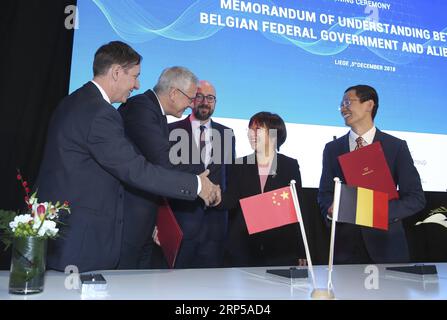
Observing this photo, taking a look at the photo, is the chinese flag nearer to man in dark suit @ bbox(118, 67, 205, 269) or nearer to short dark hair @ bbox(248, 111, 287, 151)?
man in dark suit @ bbox(118, 67, 205, 269)

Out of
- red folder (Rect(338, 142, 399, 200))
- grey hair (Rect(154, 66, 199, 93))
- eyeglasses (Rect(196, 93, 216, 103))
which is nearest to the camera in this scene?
red folder (Rect(338, 142, 399, 200))

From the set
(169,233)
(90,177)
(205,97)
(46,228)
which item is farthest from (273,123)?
(46,228)

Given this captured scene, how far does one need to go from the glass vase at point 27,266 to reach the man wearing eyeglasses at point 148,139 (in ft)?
2.80

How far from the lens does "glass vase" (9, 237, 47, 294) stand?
1.23 metres

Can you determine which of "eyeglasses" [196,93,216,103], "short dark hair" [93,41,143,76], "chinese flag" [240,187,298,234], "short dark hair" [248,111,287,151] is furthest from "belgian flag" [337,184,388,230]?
"eyeglasses" [196,93,216,103]

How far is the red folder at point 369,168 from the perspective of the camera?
2020mm

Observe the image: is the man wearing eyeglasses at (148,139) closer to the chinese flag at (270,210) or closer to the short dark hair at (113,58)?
the short dark hair at (113,58)

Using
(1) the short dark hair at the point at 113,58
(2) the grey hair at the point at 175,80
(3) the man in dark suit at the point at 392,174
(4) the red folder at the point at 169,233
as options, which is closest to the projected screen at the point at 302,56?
(3) the man in dark suit at the point at 392,174

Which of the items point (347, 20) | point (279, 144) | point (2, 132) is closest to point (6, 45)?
point (2, 132)

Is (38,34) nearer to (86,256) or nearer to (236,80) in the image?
(236,80)

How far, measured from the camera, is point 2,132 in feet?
8.86

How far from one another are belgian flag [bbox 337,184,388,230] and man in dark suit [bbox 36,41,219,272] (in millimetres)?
765

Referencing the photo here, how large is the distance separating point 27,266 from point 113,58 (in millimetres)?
1118

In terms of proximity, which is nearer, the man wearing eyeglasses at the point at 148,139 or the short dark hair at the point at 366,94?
the man wearing eyeglasses at the point at 148,139
